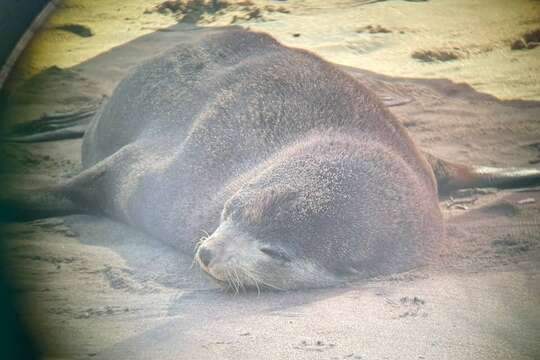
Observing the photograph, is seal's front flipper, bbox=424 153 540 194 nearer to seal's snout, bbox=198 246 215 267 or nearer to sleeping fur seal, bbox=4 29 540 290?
sleeping fur seal, bbox=4 29 540 290

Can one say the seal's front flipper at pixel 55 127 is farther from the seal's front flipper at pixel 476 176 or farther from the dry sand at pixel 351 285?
the seal's front flipper at pixel 476 176

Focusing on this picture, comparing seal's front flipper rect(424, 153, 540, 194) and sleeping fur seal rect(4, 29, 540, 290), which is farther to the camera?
seal's front flipper rect(424, 153, 540, 194)

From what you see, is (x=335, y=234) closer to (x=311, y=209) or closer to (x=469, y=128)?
(x=311, y=209)

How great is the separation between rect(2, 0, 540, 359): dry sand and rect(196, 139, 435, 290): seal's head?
111 mm

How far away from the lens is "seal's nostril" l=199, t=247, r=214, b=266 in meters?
3.20

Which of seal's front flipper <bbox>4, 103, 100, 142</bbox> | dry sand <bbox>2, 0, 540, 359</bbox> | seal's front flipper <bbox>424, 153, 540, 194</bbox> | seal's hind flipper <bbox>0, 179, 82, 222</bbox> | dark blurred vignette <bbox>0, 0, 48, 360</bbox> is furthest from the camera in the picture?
seal's hind flipper <bbox>0, 179, 82, 222</bbox>

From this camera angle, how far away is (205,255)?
3.21 meters

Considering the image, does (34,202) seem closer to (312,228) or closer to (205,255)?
(205,255)

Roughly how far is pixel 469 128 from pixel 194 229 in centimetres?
130

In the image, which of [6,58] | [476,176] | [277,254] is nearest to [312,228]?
[277,254]

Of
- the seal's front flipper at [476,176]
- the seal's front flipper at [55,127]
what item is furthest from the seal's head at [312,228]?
the seal's front flipper at [55,127]

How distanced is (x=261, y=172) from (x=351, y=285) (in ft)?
2.39

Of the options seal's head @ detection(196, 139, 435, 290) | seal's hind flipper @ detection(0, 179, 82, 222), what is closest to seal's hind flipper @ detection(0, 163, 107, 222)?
seal's hind flipper @ detection(0, 179, 82, 222)

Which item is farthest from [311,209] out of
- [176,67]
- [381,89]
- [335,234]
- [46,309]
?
[176,67]
